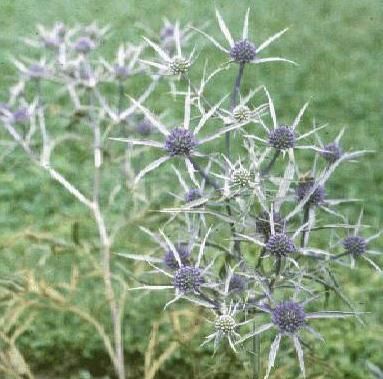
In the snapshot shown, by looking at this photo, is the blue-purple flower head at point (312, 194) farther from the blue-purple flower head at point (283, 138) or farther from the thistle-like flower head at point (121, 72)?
the thistle-like flower head at point (121, 72)

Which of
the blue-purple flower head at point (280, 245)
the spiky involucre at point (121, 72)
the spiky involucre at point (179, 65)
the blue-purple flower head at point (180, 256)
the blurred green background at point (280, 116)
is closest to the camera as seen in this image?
the blue-purple flower head at point (280, 245)

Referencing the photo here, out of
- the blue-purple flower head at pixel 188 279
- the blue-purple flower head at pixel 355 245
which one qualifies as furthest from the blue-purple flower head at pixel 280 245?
the blue-purple flower head at pixel 355 245

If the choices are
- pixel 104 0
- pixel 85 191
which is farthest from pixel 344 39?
pixel 85 191

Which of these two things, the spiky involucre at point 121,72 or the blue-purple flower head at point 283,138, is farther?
the spiky involucre at point 121,72

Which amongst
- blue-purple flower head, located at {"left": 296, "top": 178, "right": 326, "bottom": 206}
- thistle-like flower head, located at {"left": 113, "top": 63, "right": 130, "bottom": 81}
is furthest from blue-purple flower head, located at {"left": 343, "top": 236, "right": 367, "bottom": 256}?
thistle-like flower head, located at {"left": 113, "top": 63, "right": 130, "bottom": 81}

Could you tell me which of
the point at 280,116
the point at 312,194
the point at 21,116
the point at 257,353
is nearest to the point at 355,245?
the point at 312,194

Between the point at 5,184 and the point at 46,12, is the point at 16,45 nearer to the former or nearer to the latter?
the point at 46,12

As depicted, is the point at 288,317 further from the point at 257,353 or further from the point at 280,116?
the point at 280,116
